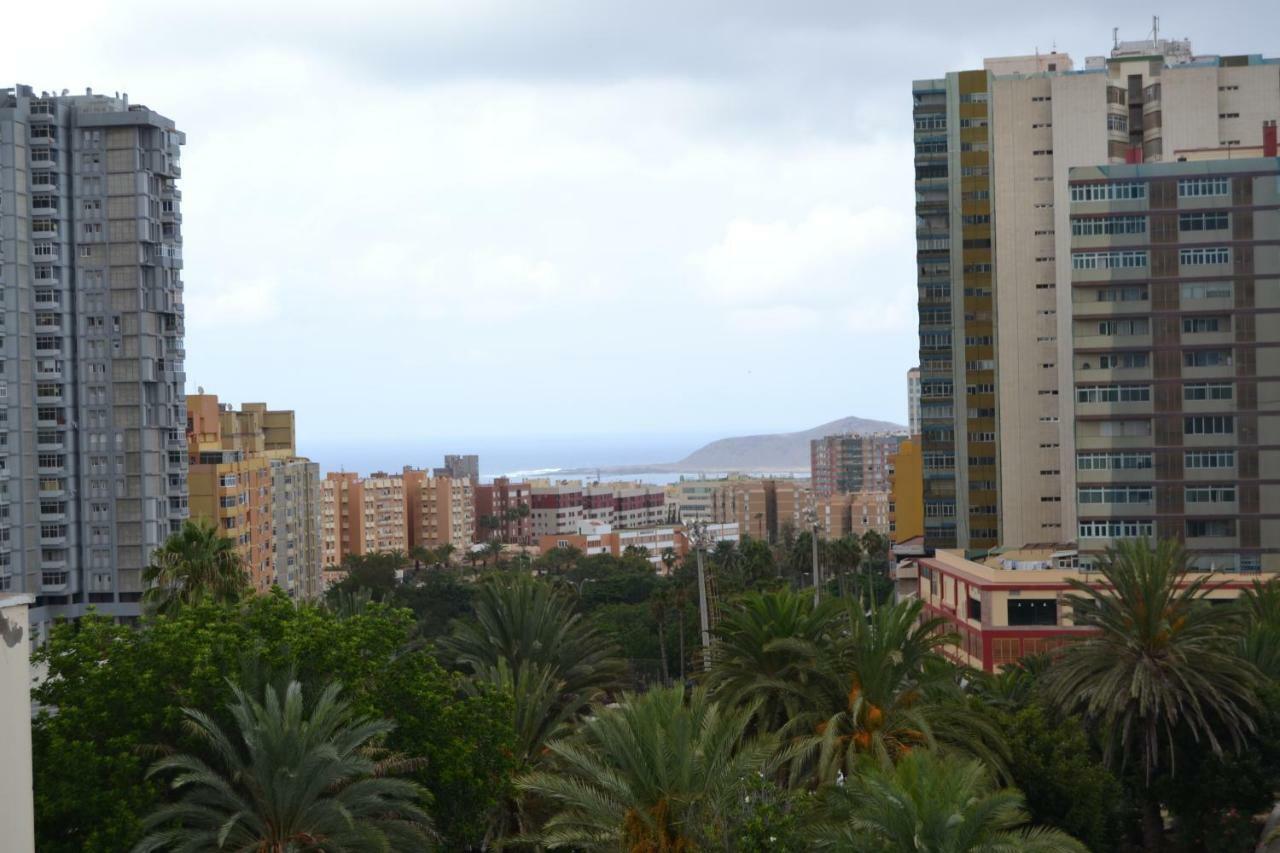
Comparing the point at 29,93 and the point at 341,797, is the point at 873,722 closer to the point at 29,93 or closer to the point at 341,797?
the point at 341,797

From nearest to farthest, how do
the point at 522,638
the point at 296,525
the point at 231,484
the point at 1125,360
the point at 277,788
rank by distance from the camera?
the point at 277,788, the point at 522,638, the point at 1125,360, the point at 231,484, the point at 296,525

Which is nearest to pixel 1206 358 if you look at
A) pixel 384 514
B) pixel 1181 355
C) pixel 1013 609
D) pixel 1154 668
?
pixel 1181 355

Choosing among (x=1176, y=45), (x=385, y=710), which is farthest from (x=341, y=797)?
(x=1176, y=45)

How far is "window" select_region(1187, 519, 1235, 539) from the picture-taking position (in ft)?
201

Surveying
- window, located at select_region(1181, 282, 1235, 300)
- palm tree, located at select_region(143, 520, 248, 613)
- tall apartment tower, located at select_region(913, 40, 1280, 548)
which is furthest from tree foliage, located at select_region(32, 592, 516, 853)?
tall apartment tower, located at select_region(913, 40, 1280, 548)

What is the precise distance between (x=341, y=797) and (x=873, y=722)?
872 centimetres

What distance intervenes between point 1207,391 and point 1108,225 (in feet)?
25.8

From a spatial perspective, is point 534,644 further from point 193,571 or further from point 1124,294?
point 1124,294

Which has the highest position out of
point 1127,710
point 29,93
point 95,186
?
point 29,93

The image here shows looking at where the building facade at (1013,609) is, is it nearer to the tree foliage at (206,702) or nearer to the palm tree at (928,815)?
the tree foliage at (206,702)

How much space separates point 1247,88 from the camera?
253ft

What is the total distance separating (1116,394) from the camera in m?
62.7

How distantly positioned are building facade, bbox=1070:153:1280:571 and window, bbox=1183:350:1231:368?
56 millimetres

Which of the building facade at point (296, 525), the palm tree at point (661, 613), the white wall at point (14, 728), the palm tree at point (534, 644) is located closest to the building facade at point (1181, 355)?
the palm tree at point (661, 613)
